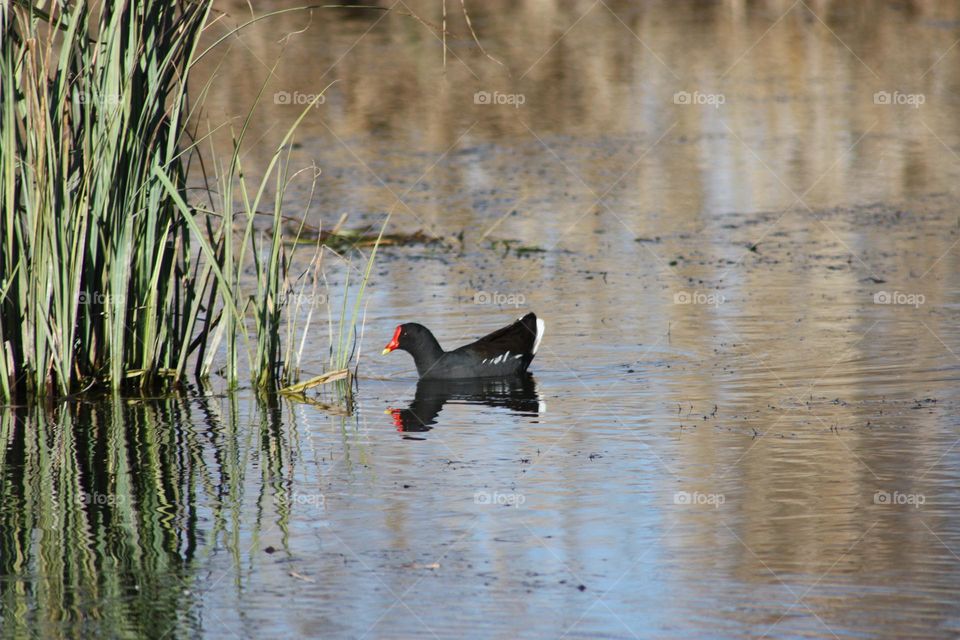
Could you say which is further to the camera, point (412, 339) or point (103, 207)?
point (412, 339)

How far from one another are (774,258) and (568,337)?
3081 mm

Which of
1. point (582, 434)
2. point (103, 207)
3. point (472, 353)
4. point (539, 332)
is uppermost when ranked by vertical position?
point (103, 207)

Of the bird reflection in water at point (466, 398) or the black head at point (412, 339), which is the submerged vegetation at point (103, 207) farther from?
the black head at point (412, 339)

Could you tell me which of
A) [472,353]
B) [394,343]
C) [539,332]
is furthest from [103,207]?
[539,332]

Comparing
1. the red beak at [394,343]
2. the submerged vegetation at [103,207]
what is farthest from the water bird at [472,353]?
the submerged vegetation at [103,207]

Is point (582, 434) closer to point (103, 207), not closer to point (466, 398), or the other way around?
point (466, 398)

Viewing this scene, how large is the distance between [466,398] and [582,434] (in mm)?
1571

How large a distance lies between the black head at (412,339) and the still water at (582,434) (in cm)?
23

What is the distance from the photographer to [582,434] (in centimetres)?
823

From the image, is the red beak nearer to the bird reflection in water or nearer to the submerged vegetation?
Answer: the bird reflection in water

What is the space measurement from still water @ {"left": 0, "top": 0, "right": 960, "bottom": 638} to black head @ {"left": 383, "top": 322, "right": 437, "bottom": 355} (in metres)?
0.23

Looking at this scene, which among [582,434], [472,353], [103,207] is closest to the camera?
[582,434]

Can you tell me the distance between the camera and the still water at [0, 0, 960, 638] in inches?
223

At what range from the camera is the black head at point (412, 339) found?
10.1 metres
